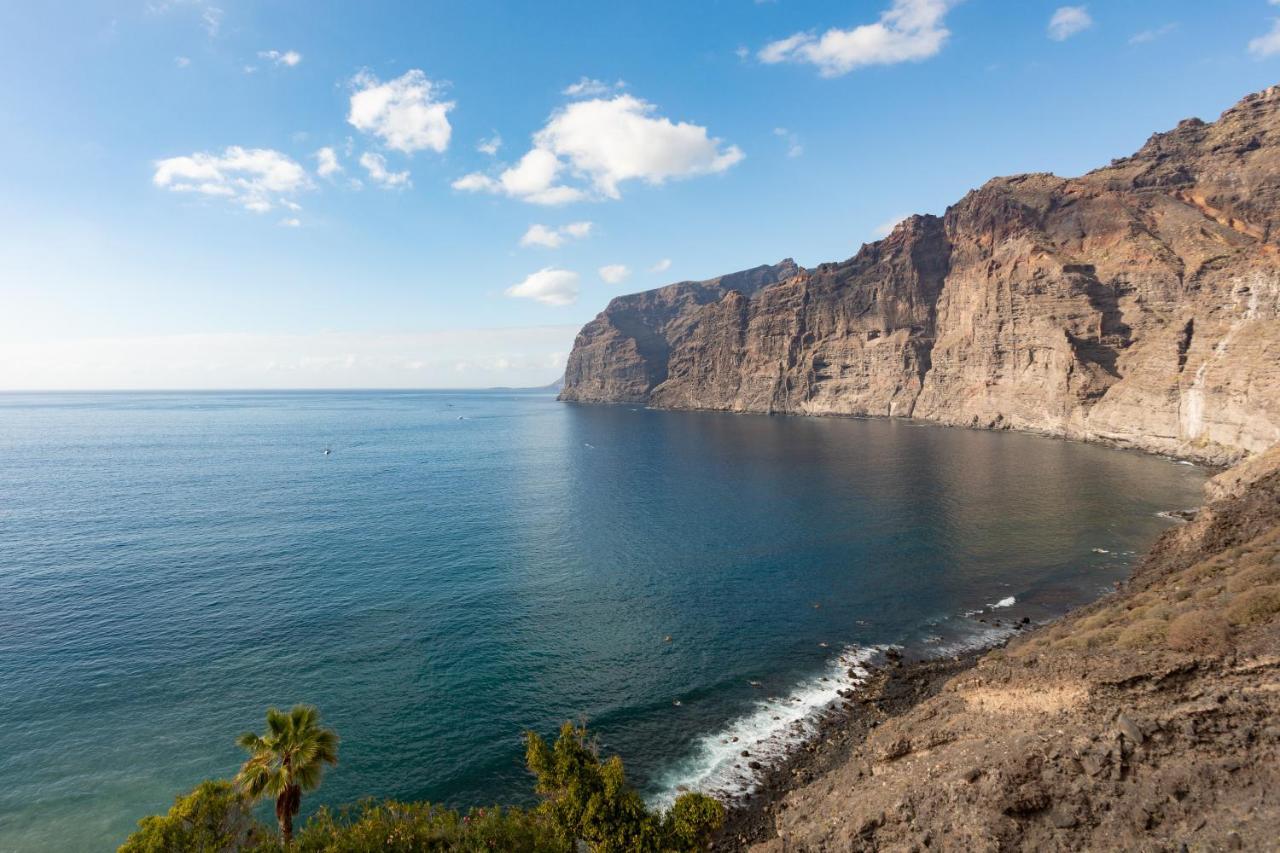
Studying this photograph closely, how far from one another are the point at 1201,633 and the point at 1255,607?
338cm

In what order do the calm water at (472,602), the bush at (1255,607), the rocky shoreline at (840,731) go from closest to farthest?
the bush at (1255,607)
the rocky shoreline at (840,731)
the calm water at (472,602)

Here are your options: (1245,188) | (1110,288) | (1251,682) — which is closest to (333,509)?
(1251,682)

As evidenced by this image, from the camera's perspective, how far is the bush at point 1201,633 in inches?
966

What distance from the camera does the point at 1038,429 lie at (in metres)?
157

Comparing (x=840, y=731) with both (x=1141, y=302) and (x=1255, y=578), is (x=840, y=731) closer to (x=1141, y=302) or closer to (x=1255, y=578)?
(x=1255, y=578)

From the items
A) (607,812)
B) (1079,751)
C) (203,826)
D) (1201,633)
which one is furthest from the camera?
(1201,633)

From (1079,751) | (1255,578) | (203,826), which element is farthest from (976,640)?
(203,826)

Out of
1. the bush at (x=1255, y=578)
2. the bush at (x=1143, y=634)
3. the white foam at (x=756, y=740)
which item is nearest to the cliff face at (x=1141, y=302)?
the bush at (x=1255, y=578)

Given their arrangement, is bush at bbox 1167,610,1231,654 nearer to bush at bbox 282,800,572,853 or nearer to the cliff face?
bush at bbox 282,800,572,853

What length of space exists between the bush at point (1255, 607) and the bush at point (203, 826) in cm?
4094

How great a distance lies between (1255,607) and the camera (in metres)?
26.3

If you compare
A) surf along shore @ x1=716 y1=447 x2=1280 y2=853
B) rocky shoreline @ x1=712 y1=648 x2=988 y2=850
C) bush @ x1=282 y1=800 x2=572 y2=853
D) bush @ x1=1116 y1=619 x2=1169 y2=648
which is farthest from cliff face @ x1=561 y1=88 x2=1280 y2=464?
bush @ x1=282 y1=800 x2=572 y2=853

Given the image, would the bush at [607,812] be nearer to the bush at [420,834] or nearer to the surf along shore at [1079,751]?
the bush at [420,834]

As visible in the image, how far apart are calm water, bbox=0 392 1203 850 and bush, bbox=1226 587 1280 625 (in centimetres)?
2012
